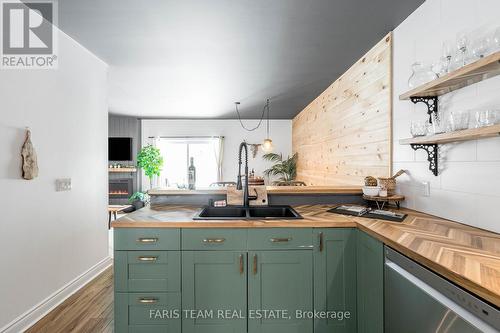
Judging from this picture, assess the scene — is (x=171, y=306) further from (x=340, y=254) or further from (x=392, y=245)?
(x=392, y=245)

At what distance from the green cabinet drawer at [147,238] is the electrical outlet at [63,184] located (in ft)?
3.88

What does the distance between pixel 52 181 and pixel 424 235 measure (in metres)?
2.83

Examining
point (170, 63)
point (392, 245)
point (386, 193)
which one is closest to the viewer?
point (392, 245)

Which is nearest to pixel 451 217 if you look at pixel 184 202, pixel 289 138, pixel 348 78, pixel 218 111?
pixel 184 202

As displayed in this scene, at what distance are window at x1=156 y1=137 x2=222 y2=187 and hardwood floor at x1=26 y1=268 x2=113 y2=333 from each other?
4.79 m

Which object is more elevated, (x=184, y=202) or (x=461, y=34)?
(x=461, y=34)

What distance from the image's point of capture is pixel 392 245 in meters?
1.18

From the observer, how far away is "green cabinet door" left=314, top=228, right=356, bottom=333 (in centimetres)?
157

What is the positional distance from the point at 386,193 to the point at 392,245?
2.89 feet

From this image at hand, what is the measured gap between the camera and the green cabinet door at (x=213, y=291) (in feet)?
5.11

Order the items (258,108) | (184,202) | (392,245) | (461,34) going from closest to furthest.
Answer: (392,245)
(461,34)
(184,202)
(258,108)

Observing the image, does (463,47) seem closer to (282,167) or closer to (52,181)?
(52,181)

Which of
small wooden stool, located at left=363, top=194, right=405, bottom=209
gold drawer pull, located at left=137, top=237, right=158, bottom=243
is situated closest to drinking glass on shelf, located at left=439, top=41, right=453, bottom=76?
small wooden stool, located at left=363, top=194, right=405, bottom=209

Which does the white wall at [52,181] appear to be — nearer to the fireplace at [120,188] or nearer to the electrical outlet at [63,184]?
the electrical outlet at [63,184]
